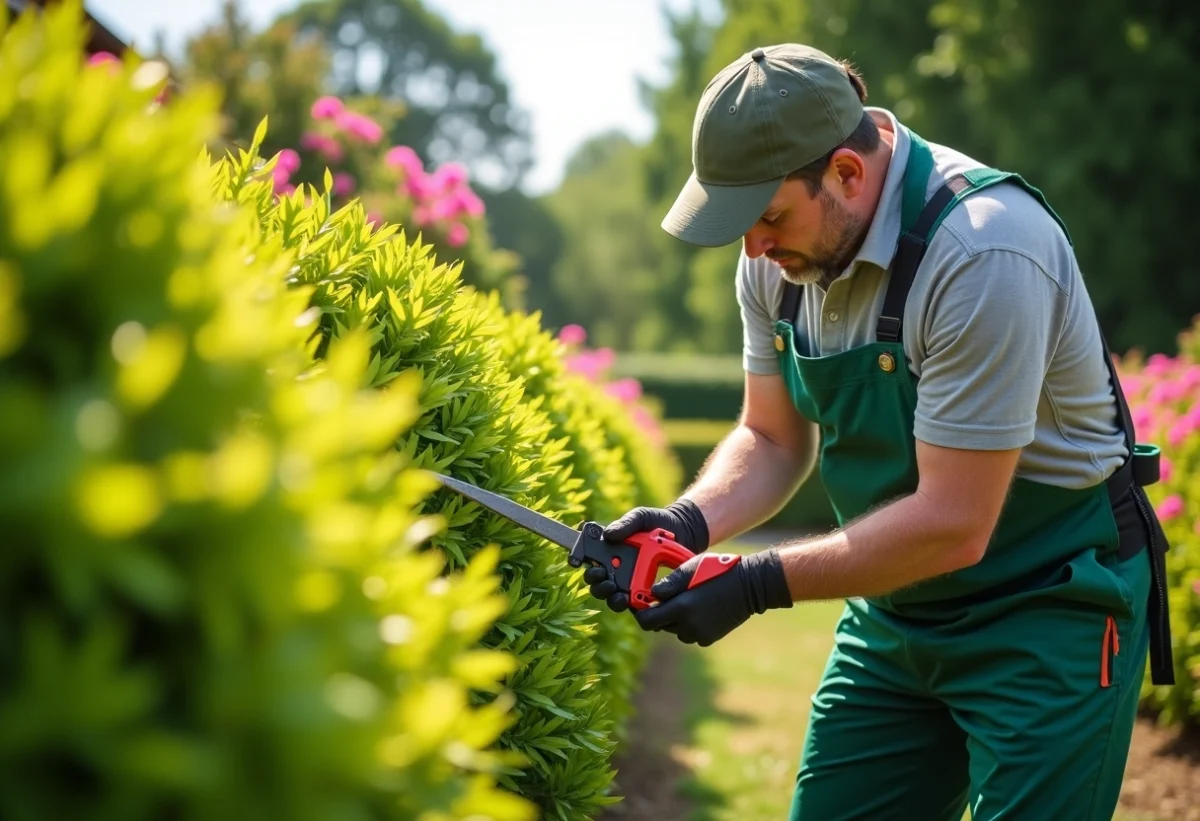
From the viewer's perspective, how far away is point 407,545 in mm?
1419

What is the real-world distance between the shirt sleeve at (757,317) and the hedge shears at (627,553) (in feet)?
2.19

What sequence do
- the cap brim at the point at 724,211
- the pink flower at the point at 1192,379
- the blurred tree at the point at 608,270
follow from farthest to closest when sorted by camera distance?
the blurred tree at the point at 608,270 → the pink flower at the point at 1192,379 → the cap brim at the point at 724,211

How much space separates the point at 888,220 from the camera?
2766 mm

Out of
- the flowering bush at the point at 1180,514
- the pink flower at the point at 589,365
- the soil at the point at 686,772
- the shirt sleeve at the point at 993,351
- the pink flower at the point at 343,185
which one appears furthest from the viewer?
the pink flower at the point at 343,185

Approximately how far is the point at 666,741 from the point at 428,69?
5088 cm

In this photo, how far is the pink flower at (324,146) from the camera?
34.3 ft

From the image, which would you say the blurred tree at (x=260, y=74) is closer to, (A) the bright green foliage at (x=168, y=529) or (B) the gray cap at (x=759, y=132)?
(B) the gray cap at (x=759, y=132)

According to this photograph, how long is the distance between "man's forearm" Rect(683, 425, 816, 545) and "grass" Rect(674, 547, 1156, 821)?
213 cm

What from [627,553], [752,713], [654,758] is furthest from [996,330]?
[752,713]

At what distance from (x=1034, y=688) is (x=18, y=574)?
2276mm

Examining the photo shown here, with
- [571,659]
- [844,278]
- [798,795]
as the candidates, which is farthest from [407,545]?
[798,795]

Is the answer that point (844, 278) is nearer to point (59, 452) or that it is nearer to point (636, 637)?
point (59, 452)

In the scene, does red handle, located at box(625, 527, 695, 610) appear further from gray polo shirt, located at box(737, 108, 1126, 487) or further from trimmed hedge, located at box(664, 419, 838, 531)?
trimmed hedge, located at box(664, 419, 838, 531)

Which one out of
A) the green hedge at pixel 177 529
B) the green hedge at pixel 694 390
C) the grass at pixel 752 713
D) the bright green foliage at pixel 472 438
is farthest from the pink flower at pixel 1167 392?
the green hedge at pixel 694 390
